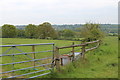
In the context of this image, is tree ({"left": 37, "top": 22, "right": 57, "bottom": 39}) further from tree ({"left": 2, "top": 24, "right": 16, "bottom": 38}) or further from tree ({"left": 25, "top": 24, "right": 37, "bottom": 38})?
tree ({"left": 2, "top": 24, "right": 16, "bottom": 38})

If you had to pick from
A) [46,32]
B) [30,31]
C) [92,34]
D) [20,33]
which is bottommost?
[92,34]

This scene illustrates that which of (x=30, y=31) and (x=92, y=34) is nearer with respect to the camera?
(x=92, y=34)

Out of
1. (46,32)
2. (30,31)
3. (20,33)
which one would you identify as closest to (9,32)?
(20,33)

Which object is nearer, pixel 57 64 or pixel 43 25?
pixel 57 64

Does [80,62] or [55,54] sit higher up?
[55,54]

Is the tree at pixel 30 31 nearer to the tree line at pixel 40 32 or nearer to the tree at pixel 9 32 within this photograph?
the tree line at pixel 40 32

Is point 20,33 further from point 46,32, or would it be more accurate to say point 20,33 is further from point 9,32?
point 46,32

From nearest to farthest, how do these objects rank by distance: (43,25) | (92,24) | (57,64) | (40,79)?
(40,79) < (57,64) < (92,24) < (43,25)

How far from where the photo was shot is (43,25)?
56.7 m

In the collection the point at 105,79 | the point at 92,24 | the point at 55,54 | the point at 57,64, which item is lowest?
the point at 105,79

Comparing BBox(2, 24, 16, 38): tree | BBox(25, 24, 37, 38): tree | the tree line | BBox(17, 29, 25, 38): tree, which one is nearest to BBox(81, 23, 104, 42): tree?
the tree line

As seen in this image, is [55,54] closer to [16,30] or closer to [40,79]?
[40,79]

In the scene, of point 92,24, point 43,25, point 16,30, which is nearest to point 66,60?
point 92,24

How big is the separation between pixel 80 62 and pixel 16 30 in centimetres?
5589
